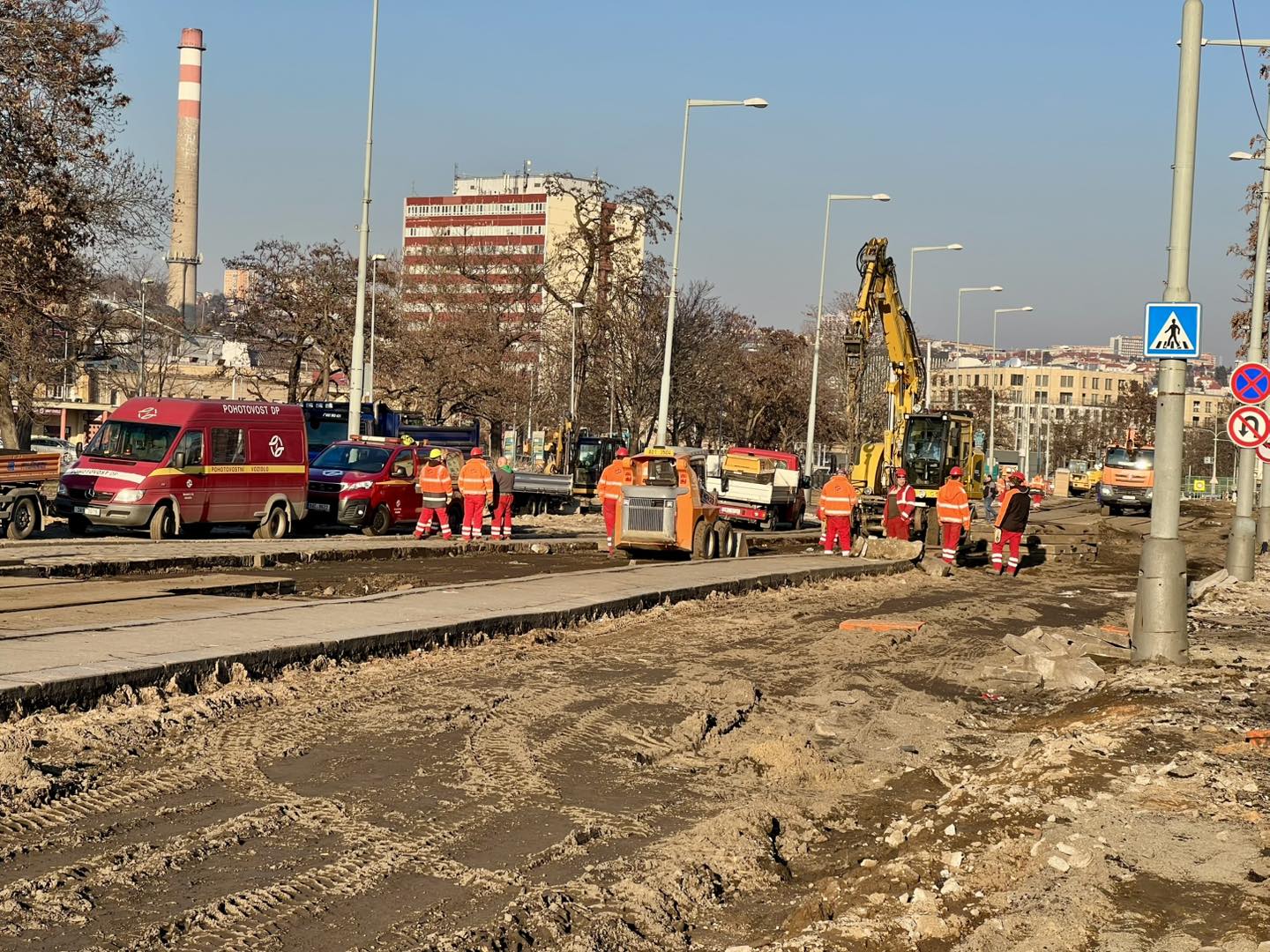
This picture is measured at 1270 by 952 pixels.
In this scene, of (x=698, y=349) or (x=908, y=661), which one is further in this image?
(x=698, y=349)

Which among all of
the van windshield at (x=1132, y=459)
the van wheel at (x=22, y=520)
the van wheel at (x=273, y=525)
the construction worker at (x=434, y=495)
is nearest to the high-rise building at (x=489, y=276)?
the van windshield at (x=1132, y=459)

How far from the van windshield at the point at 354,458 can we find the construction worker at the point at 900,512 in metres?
10.7

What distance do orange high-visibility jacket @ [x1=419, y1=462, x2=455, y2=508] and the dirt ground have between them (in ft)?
48.1

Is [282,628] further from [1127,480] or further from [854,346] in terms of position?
[1127,480]

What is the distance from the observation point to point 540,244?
6786 inches

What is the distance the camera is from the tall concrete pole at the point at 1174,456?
13594mm

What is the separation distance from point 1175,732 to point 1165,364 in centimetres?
532

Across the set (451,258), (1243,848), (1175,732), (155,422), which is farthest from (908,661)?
(451,258)

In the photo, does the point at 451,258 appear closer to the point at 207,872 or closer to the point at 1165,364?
the point at 1165,364

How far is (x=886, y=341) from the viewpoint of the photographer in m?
38.9

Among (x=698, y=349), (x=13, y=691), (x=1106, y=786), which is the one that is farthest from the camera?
(x=698, y=349)

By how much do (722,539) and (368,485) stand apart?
7131mm

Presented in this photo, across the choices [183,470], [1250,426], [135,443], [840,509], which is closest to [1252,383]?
[1250,426]

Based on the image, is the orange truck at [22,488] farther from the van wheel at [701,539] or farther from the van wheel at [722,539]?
the van wheel at [722,539]
